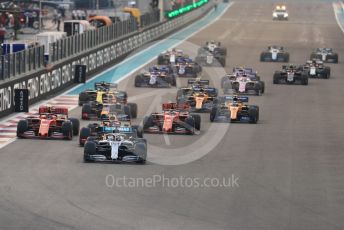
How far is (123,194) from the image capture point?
26.7m

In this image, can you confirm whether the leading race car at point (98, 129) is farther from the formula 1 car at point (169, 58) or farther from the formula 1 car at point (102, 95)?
the formula 1 car at point (169, 58)

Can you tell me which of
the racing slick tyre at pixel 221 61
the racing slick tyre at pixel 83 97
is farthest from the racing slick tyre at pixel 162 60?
the racing slick tyre at pixel 83 97

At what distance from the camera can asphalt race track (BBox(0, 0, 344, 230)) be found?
2388 cm

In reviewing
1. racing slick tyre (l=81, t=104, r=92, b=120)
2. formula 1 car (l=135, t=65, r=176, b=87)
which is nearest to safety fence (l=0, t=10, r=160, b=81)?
racing slick tyre (l=81, t=104, r=92, b=120)

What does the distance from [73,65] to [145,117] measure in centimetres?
1815

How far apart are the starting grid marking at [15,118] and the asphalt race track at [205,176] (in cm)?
130

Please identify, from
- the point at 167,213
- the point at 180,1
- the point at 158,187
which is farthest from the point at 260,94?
the point at 180,1

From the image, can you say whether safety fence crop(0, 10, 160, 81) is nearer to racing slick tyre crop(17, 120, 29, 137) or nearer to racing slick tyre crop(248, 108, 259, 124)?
racing slick tyre crop(17, 120, 29, 137)

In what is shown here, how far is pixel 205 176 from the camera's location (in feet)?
97.7

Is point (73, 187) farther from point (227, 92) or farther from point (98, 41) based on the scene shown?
point (98, 41)

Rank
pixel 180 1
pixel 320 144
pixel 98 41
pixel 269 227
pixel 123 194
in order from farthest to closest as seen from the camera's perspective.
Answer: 1. pixel 180 1
2. pixel 98 41
3. pixel 320 144
4. pixel 123 194
5. pixel 269 227

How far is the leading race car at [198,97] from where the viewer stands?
145 feet

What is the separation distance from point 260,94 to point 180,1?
7037 centimetres

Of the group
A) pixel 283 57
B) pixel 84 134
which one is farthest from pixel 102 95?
pixel 283 57
